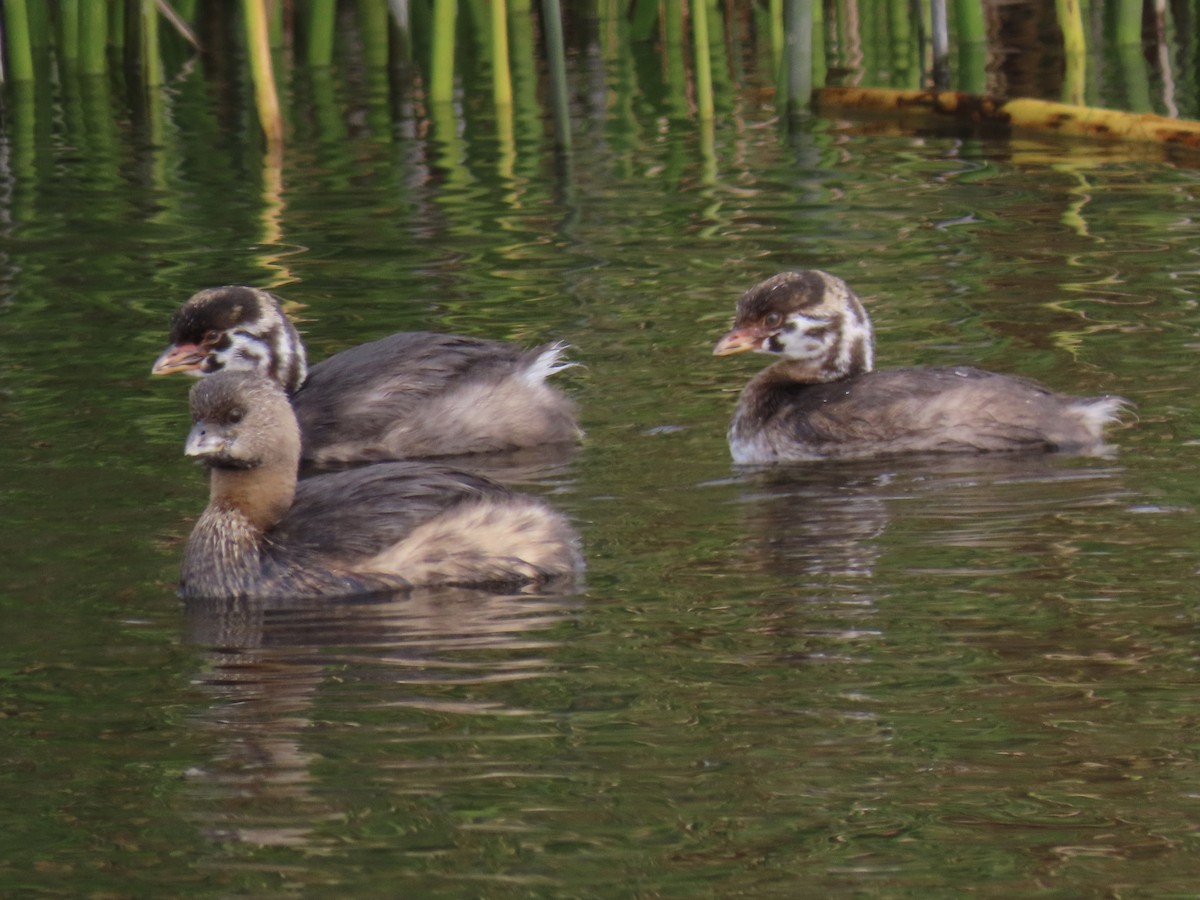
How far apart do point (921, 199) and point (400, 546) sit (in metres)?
6.91

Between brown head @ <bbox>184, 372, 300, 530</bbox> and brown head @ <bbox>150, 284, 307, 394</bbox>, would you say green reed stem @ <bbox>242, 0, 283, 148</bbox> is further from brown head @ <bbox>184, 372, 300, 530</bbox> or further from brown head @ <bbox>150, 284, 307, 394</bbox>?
brown head @ <bbox>184, 372, 300, 530</bbox>

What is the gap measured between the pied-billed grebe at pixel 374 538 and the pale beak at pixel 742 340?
2171mm

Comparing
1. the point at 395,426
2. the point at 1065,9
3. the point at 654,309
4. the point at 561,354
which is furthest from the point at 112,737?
the point at 1065,9

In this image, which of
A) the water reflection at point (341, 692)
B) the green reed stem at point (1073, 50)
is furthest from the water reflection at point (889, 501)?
the green reed stem at point (1073, 50)

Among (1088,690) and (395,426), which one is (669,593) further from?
(395,426)

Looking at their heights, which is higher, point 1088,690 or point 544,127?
point 544,127

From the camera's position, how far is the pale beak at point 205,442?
271 inches

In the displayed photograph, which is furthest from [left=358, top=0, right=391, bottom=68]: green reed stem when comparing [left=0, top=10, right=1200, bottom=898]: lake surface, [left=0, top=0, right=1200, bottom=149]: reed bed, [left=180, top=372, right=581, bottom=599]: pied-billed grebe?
[left=180, top=372, right=581, bottom=599]: pied-billed grebe

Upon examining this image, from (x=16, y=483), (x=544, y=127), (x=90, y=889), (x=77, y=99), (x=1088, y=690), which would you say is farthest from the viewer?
(x=77, y=99)

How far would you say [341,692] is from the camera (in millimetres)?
5555

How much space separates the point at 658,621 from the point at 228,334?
3726mm

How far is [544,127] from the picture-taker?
53.6 ft

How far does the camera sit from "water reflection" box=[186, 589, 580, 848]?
4887mm

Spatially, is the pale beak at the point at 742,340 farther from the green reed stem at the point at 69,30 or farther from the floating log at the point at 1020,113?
the green reed stem at the point at 69,30
